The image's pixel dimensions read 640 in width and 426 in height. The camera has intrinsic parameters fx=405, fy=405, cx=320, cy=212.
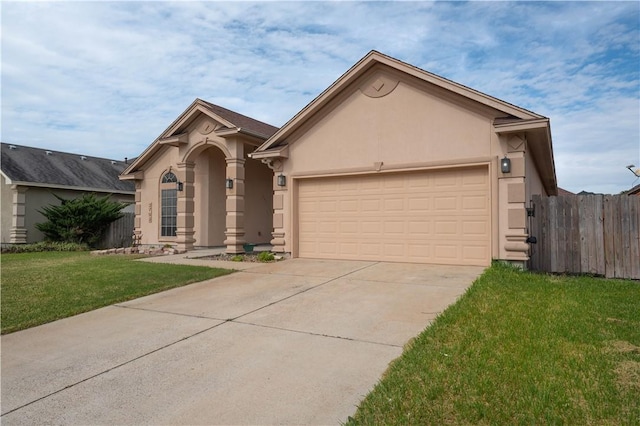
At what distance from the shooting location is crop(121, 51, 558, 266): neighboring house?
9.22m

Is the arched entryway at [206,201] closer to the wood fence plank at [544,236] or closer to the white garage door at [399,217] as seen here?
the white garage door at [399,217]

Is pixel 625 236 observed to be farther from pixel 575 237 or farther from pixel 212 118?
pixel 212 118

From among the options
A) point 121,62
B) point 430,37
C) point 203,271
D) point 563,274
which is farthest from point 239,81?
point 563,274

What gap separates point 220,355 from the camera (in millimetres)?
4418

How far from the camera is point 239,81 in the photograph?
A: 14547 mm

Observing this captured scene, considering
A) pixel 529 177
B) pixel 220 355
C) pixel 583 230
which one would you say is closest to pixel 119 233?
pixel 220 355

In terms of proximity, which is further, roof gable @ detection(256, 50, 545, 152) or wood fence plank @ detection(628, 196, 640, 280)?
roof gable @ detection(256, 50, 545, 152)

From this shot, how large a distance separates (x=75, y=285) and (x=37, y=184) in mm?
15751

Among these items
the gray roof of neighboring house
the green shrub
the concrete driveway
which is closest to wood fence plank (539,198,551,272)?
the concrete driveway

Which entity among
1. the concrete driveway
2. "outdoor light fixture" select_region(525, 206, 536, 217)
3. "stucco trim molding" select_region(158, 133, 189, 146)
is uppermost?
"stucco trim molding" select_region(158, 133, 189, 146)

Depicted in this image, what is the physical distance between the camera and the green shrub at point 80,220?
62.7ft

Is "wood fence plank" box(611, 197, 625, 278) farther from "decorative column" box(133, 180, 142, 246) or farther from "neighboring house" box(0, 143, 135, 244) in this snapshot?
"neighboring house" box(0, 143, 135, 244)

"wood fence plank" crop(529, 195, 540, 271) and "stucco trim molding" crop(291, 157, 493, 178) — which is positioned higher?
"stucco trim molding" crop(291, 157, 493, 178)

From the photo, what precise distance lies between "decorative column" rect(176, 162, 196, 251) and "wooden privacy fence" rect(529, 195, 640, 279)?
11192 mm
